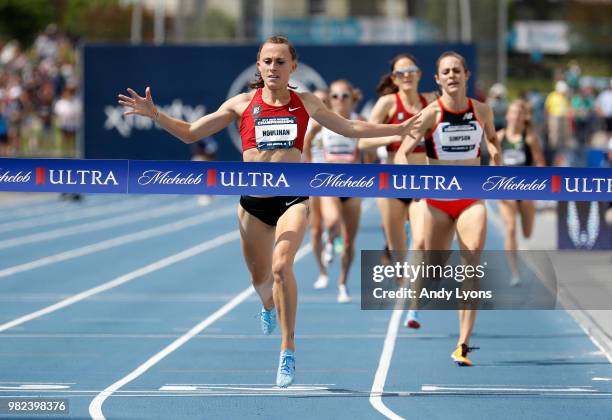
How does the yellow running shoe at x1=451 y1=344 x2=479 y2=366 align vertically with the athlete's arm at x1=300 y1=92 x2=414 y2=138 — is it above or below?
below

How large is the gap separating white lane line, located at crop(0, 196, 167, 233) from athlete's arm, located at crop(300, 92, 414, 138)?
15949mm

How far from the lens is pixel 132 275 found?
1809 cm

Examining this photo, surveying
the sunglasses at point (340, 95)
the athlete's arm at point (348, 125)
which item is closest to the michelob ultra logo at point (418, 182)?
the athlete's arm at point (348, 125)

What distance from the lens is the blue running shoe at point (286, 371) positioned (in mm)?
9211

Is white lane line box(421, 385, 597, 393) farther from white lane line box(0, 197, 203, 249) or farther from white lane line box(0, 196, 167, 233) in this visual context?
white lane line box(0, 196, 167, 233)

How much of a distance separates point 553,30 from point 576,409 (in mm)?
86267

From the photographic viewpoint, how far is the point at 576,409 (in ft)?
29.7

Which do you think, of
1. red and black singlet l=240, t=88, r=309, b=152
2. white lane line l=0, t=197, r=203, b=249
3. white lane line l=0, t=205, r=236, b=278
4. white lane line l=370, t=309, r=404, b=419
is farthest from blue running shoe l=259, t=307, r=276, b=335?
white lane line l=0, t=197, r=203, b=249

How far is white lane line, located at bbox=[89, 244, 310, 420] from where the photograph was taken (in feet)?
29.8

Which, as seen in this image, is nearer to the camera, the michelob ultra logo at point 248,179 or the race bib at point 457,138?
the michelob ultra logo at point 248,179

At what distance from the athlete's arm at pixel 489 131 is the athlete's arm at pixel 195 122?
2.05 meters

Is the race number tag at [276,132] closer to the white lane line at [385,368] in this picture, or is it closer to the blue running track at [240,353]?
the blue running track at [240,353]

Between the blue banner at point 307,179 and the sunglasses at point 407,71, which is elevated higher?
the sunglasses at point 407,71

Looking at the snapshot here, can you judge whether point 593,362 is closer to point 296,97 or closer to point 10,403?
point 296,97
